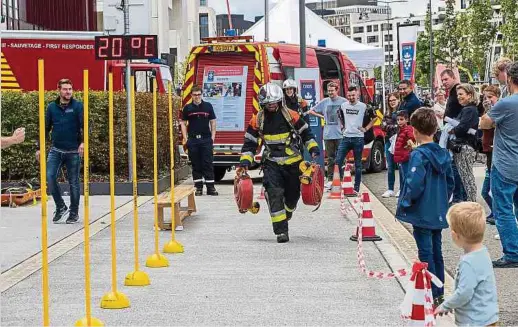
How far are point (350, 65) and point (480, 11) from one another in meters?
42.2

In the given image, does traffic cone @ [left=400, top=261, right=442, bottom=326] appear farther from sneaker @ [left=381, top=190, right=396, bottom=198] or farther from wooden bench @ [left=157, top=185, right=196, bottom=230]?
sneaker @ [left=381, top=190, right=396, bottom=198]

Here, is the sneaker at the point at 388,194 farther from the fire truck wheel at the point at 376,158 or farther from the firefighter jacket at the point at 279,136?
the fire truck wheel at the point at 376,158

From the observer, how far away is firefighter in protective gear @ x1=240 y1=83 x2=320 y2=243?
39.2 feet

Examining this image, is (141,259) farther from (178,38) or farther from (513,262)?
(178,38)

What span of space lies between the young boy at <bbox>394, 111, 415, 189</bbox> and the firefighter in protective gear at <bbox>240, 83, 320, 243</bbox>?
8.38 ft

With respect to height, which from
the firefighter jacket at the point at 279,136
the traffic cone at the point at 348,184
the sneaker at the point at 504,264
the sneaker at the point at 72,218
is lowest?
the sneaker at the point at 504,264

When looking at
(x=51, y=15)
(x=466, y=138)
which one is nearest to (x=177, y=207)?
(x=466, y=138)

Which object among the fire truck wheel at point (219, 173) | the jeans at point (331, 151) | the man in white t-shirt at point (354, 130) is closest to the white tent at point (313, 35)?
the fire truck wheel at point (219, 173)

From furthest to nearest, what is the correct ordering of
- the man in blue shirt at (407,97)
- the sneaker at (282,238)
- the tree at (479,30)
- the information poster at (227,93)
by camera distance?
1. the tree at (479,30)
2. the information poster at (227,93)
3. the man in blue shirt at (407,97)
4. the sneaker at (282,238)

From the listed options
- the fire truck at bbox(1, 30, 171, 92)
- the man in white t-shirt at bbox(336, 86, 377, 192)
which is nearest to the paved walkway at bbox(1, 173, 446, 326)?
the man in white t-shirt at bbox(336, 86, 377, 192)

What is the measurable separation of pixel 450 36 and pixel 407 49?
129 feet

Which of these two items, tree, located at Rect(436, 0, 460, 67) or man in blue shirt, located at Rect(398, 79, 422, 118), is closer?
man in blue shirt, located at Rect(398, 79, 422, 118)

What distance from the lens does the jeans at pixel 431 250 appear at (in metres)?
7.86

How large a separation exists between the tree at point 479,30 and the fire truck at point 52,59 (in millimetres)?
41306
